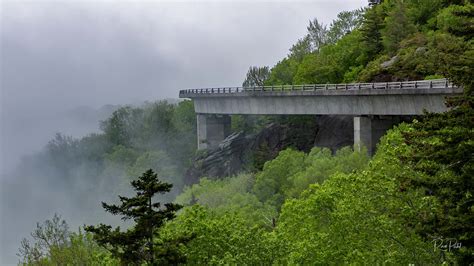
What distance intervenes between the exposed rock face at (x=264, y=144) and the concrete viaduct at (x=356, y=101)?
428 cm

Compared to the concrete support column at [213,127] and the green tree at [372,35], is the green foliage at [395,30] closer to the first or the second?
the green tree at [372,35]

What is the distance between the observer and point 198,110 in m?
96.4

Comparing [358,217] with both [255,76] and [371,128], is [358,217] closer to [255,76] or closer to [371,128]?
[371,128]

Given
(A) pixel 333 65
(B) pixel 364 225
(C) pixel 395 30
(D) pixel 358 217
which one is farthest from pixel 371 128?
(B) pixel 364 225

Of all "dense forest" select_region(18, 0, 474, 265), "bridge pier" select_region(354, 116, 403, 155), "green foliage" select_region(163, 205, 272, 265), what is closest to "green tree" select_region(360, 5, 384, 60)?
"bridge pier" select_region(354, 116, 403, 155)

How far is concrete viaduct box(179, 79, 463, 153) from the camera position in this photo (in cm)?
5356

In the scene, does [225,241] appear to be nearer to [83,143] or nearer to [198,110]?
[198,110]

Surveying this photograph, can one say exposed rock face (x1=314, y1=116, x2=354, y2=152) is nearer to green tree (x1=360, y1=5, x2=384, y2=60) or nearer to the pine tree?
green tree (x1=360, y1=5, x2=384, y2=60)

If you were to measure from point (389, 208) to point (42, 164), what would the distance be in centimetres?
13563

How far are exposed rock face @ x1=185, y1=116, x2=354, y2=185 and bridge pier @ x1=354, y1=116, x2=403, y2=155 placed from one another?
8.03 metres

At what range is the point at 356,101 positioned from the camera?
203 feet

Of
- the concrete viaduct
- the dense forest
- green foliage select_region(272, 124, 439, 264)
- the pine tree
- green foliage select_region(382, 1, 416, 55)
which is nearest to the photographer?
the dense forest

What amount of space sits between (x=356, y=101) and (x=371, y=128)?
2750 mm

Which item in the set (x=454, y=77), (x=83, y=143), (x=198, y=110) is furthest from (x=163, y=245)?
(x=83, y=143)
